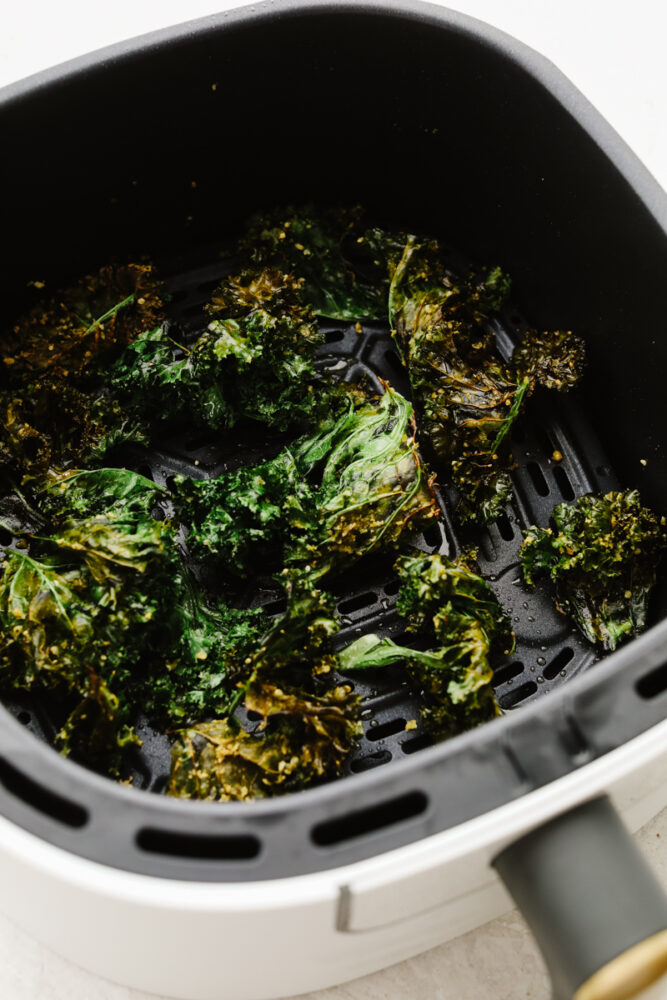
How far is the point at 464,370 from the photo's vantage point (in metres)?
1.25

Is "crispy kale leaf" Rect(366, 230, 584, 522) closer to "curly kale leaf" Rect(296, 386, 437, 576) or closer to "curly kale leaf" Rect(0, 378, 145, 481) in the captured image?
"curly kale leaf" Rect(296, 386, 437, 576)

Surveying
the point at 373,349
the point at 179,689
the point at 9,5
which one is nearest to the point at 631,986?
the point at 179,689

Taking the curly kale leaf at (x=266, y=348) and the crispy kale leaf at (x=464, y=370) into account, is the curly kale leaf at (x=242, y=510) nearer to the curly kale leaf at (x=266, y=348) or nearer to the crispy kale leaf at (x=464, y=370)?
the curly kale leaf at (x=266, y=348)

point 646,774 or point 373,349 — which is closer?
point 646,774

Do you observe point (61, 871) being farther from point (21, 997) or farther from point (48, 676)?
point (21, 997)

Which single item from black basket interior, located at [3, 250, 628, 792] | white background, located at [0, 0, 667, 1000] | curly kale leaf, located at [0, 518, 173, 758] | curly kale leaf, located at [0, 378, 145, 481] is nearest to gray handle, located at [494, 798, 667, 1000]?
black basket interior, located at [3, 250, 628, 792]

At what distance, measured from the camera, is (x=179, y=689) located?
3.61 feet

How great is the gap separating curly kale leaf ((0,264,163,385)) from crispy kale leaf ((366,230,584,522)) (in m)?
0.37

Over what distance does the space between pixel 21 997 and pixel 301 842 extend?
63 centimetres

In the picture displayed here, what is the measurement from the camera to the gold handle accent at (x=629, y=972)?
26.0 inches

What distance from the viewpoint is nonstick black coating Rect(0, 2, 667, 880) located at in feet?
3.71

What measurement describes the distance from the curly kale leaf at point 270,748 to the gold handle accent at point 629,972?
422mm

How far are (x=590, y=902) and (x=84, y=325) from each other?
0.99m

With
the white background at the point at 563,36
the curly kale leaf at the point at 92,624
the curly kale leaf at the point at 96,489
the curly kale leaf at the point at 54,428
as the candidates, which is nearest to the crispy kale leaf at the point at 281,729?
the curly kale leaf at the point at 92,624
